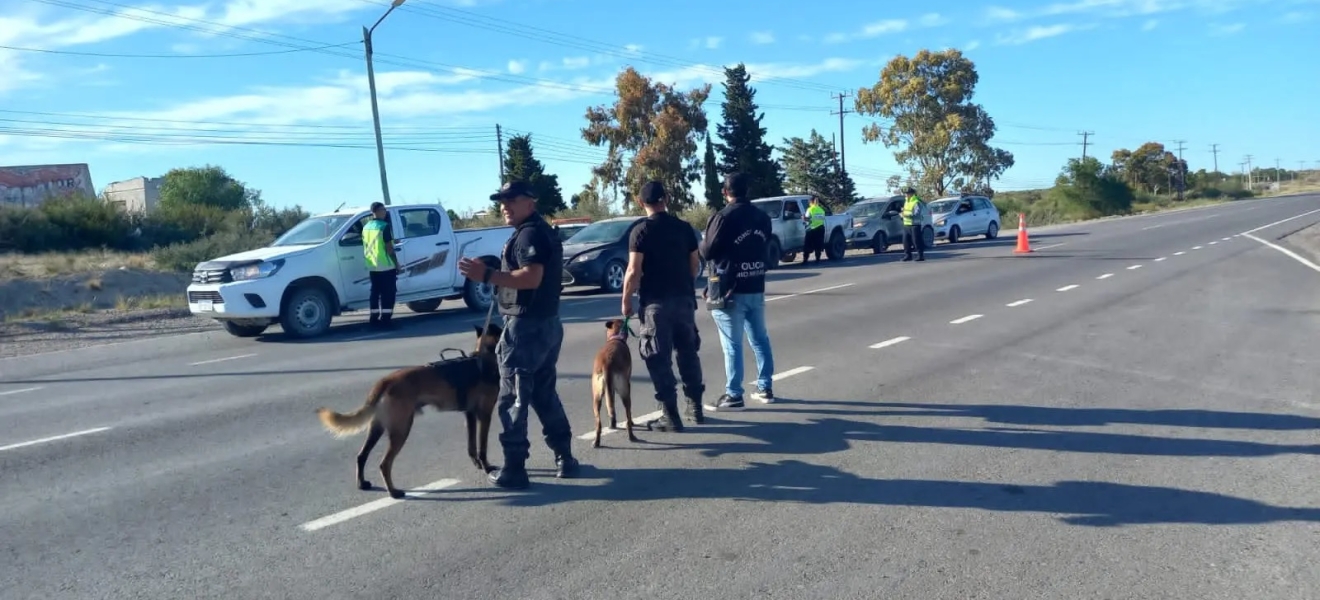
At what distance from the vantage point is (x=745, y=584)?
14.9ft

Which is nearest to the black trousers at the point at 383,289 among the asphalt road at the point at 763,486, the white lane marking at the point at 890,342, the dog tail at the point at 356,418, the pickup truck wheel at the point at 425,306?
the pickup truck wheel at the point at 425,306

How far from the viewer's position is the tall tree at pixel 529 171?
56.1 m

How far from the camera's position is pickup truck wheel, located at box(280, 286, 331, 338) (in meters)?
14.1

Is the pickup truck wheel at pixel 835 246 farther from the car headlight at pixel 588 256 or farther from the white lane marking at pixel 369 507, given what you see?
the white lane marking at pixel 369 507

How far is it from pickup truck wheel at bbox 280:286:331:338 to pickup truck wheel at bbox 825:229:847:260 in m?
15.7

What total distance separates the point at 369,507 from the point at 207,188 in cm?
8049

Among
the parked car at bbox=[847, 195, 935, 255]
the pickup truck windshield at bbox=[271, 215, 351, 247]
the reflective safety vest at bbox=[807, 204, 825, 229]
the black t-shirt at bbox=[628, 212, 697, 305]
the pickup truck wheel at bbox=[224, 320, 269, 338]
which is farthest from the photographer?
the parked car at bbox=[847, 195, 935, 255]

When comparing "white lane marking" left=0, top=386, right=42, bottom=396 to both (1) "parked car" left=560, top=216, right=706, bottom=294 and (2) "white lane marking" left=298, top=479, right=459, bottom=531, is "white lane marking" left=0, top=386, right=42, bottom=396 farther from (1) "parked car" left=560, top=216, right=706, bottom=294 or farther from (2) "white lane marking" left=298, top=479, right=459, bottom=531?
(1) "parked car" left=560, top=216, right=706, bottom=294

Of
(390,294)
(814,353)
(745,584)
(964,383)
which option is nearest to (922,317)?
(814,353)

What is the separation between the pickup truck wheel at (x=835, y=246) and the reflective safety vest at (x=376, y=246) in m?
15.1

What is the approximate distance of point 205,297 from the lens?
1416 cm

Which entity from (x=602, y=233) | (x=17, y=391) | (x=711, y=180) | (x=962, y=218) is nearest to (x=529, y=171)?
(x=711, y=180)

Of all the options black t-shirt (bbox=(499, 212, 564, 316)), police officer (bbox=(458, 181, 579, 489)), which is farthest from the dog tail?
black t-shirt (bbox=(499, 212, 564, 316))

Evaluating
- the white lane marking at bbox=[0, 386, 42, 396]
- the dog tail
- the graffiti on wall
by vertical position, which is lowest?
the white lane marking at bbox=[0, 386, 42, 396]
